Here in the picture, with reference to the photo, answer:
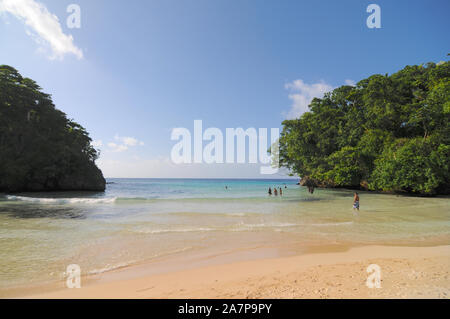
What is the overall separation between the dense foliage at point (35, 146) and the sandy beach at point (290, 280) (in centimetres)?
4469

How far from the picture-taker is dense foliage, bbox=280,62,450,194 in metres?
25.7

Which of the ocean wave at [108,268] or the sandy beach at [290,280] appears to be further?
the ocean wave at [108,268]

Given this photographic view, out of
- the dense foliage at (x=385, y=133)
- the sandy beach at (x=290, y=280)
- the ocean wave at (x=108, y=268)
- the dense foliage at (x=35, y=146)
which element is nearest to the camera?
the sandy beach at (x=290, y=280)

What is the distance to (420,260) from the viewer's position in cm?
588

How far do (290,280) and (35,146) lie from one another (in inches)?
1971

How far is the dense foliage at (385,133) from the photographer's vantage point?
2570 centimetres

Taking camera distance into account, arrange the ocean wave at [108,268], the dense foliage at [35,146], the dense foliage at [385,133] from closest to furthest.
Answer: the ocean wave at [108,268] < the dense foliage at [385,133] < the dense foliage at [35,146]

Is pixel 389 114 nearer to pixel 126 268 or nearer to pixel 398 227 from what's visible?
pixel 398 227

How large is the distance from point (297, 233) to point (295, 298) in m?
6.67

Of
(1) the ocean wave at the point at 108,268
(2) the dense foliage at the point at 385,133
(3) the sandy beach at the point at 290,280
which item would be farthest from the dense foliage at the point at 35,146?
(2) the dense foliage at the point at 385,133

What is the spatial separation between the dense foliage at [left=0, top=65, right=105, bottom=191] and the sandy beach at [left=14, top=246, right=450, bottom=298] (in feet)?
147

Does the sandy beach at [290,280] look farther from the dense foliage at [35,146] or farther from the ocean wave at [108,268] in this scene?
the dense foliage at [35,146]

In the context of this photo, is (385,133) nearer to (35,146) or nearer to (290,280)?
(290,280)
